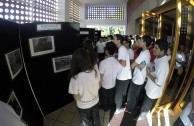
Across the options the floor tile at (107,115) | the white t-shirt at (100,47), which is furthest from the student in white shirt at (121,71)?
the white t-shirt at (100,47)

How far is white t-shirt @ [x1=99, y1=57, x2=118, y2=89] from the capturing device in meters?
2.53

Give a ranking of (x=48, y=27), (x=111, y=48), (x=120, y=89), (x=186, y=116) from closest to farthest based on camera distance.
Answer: (x=186, y=116)
(x=111, y=48)
(x=48, y=27)
(x=120, y=89)

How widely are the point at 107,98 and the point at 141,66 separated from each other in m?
0.80

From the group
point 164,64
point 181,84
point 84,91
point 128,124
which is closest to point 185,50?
point 181,84

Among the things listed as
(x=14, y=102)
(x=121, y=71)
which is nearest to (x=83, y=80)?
(x=14, y=102)

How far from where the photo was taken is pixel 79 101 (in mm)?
1892

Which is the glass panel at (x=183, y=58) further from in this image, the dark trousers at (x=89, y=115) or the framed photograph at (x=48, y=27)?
the framed photograph at (x=48, y=27)

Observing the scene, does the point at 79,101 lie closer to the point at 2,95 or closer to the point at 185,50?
the point at 2,95

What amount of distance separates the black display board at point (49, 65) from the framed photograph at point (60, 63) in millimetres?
54

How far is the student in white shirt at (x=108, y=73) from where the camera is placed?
2.52 meters

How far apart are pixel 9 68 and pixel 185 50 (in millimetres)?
2744

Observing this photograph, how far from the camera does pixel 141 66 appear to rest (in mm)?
2605

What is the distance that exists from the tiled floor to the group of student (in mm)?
176

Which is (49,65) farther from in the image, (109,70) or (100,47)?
(100,47)
